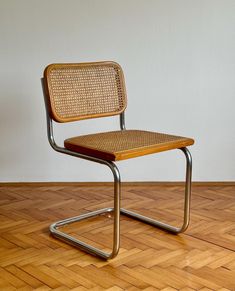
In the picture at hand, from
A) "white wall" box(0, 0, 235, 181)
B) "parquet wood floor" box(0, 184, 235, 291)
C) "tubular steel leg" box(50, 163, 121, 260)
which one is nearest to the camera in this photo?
"parquet wood floor" box(0, 184, 235, 291)

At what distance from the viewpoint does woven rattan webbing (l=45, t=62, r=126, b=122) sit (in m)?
2.00

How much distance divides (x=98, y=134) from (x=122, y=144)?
242 millimetres

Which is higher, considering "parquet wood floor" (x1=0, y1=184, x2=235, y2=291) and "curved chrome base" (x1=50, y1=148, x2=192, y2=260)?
"curved chrome base" (x1=50, y1=148, x2=192, y2=260)

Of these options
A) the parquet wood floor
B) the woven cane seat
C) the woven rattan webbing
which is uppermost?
the woven rattan webbing

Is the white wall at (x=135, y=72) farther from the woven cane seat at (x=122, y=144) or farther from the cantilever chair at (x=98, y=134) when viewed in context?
the woven cane seat at (x=122, y=144)

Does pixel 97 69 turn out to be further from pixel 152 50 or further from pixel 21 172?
pixel 21 172

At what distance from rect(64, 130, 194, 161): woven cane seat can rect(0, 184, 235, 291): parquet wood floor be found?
1.23 feet

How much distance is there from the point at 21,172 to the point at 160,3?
113cm

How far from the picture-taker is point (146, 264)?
5.84ft

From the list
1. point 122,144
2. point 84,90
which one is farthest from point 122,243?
point 84,90

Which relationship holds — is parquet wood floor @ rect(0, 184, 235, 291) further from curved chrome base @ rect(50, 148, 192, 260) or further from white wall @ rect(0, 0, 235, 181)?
white wall @ rect(0, 0, 235, 181)

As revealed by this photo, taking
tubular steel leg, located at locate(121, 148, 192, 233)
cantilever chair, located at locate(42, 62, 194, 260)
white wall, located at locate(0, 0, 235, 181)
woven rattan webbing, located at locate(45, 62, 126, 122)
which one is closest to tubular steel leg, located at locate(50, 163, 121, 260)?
cantilever chair, located at locate(42, 62, 194, 260)

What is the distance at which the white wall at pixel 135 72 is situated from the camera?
101 inches

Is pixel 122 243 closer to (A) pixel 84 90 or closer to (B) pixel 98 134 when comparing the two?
(B) pixel 98 134
